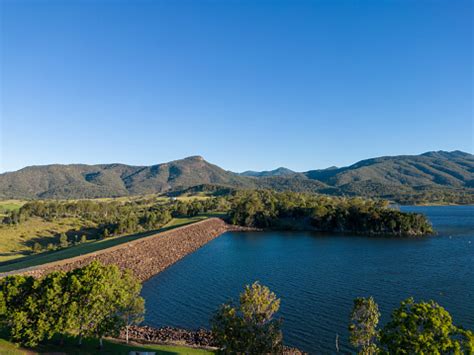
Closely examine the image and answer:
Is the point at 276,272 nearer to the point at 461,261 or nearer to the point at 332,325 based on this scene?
the point at 332,325

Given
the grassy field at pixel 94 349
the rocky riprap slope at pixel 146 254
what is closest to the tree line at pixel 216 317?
the grassy field at pixel 94 349

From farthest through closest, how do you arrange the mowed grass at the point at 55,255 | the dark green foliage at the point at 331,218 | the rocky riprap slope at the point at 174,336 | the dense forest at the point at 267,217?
the dense forest at the point at 267,217 < the dark green foliage at the point at 331,218 < the mowed grass at the point at 55,255 < the rocky riprap slope at the point at 174,336

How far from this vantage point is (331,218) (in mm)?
138000

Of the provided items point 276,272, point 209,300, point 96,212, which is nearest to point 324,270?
point 276,272

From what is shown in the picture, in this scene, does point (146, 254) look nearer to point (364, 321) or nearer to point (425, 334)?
point (364, 321)

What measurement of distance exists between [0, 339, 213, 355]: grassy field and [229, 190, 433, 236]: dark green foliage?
111m

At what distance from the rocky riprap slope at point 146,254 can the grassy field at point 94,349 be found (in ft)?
77.9

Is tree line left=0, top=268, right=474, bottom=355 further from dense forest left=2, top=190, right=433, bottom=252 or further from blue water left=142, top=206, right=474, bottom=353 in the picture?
dense forest left=2, top=190, right=433, bottom=252

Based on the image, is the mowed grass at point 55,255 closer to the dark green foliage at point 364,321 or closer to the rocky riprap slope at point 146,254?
the rocky riprap slope at point 146,254

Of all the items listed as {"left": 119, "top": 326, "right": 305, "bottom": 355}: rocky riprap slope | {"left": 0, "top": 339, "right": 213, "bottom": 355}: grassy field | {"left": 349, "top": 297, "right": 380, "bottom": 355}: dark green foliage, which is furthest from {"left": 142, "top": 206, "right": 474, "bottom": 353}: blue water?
{"left": 349, "top": 297, "right": 380, "bottom": 355}: dark green foliage

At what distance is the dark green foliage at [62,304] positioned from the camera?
26703mm

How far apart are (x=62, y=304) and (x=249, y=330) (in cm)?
1641

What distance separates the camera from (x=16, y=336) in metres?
26.0

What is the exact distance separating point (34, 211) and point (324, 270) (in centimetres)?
15086
